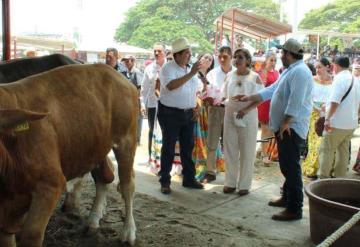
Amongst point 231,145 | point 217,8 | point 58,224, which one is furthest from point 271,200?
point 217,8

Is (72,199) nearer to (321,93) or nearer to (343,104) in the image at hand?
(343,104)

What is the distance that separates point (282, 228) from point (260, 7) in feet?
160

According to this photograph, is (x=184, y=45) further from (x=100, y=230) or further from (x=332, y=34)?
(x=332, y=34)

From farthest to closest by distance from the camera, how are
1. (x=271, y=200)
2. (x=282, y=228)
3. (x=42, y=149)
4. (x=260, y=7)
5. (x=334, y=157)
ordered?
(x=260, y=7) < (x=334, y=157) < (x=271, y=200) < (x=282, y=228) < (x=42, y=149)

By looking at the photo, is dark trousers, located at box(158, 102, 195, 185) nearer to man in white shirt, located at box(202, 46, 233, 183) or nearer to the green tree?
man in white shirt, located at box(202, 46, 233, 183)

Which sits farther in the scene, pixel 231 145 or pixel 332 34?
pixel 332 34

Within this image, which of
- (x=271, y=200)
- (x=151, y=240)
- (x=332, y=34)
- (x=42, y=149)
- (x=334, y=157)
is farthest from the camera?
(x=332, y=34)

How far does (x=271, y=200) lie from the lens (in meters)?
5.55

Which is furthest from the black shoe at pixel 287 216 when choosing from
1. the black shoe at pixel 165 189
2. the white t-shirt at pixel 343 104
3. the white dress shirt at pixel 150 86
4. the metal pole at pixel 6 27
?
the metal pole at pixel 6 27

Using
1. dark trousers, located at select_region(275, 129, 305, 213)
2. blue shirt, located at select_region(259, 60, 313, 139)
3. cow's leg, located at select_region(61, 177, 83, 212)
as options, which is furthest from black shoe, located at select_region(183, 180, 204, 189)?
cow's leg, located at select_region(61, 177, 83, 212)

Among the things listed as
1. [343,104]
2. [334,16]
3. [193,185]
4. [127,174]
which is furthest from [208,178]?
[334,16]

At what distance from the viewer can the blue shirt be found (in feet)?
14.9

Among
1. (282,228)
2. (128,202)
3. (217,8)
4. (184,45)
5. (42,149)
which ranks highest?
(217,8)

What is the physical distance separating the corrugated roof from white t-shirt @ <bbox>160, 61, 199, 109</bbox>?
700 centimetres
